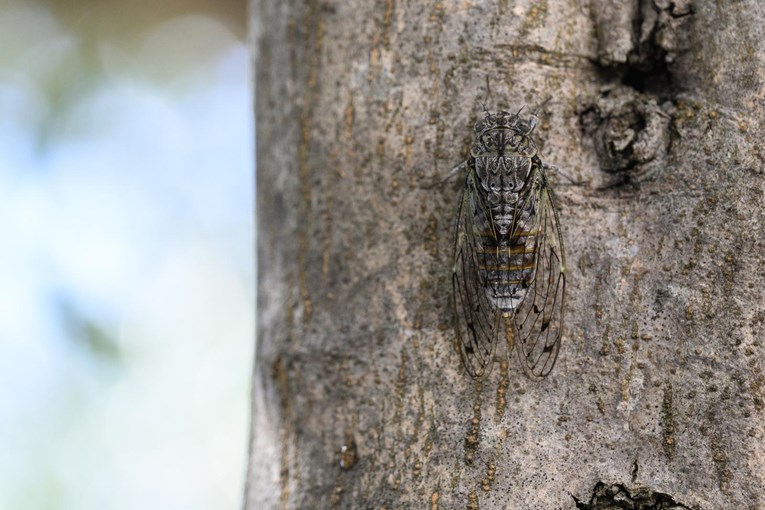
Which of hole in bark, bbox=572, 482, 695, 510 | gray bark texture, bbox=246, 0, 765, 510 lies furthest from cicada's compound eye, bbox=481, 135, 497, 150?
hole in bark, bbox=572, 482, 695, 510

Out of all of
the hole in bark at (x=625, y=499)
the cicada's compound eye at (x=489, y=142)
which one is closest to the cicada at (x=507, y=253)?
the cicada's compound eye at (x=489, y=142)

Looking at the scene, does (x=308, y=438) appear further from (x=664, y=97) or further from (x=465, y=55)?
(x=664, y=97)

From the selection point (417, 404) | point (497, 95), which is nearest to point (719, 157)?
point (497, 95)

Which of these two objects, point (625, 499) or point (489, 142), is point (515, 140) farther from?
point (625, 499)

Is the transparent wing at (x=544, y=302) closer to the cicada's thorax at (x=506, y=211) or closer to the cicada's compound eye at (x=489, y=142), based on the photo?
the cicada's thorax at (x=506, y=211)

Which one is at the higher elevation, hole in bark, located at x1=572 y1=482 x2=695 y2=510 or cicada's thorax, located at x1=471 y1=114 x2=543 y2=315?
cicada's thorax, located at x1=471 y1=114 x2=543 y2=315

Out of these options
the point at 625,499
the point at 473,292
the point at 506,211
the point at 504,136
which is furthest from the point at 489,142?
the point at 625,499

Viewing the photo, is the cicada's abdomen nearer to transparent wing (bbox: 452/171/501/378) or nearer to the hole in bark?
transparent wing (bbox: 452/171/501/378)
